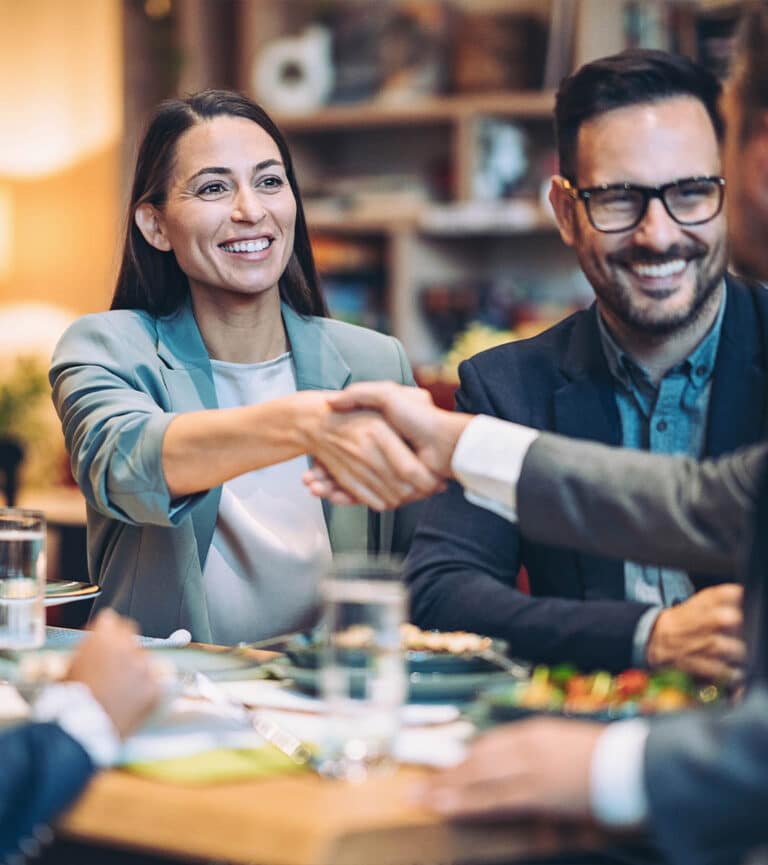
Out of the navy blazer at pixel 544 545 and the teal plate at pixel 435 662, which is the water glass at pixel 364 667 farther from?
the navy blazer at pixel 544 545

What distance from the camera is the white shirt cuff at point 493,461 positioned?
1.45 m

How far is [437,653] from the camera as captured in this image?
58.1 inches

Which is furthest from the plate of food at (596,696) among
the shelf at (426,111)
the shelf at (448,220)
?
the shelf at (426,111)

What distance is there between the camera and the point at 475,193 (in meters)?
4.55

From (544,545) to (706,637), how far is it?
1.65ft

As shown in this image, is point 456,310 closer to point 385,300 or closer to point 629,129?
point 385,300

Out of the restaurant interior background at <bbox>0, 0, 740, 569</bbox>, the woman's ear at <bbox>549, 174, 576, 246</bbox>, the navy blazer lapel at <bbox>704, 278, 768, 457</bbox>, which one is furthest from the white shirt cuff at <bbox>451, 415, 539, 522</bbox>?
the restaurant interior background at <bbox>0, 0, 740, 569</bbox>

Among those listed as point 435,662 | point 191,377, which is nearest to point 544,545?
point 435,662

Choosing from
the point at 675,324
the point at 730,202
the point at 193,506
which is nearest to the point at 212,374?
the point at 193,506

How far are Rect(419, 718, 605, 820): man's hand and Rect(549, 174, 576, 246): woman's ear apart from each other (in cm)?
113

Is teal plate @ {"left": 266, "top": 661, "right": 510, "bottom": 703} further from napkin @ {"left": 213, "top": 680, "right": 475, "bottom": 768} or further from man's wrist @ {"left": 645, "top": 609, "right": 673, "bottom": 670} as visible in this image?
man's wrist @ {"left": 645, "top": 609, "right": 673, "bottom": 670}

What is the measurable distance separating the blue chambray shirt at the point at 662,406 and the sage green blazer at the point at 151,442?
1.49 feet

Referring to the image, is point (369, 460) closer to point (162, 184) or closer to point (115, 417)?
point (115, 417)

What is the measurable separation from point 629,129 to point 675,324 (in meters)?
0.29
